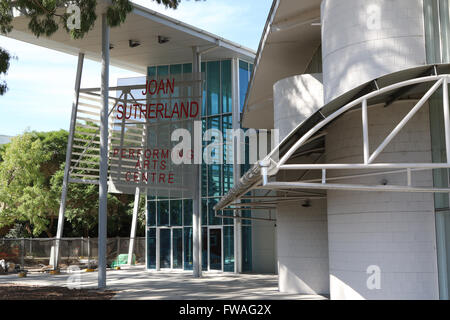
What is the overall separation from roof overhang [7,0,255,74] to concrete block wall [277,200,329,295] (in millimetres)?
12050

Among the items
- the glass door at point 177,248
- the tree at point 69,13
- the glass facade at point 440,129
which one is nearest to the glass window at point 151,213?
the glass door at point 177,248

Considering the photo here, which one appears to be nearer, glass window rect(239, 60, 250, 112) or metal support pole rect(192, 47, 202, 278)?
metal support pole rect(192, 47, 202, 278)

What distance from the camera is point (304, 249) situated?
18.7 meters

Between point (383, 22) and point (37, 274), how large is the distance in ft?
83.1

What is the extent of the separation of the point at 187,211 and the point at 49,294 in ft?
50.6

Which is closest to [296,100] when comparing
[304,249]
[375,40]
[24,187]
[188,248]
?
[375,40]

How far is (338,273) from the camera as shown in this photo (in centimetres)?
1283

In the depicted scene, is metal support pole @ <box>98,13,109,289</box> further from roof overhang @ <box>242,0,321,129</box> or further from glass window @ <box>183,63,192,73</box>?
glass window @ <box>183,63,192,73</box>

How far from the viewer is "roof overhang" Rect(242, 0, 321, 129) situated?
1661cm

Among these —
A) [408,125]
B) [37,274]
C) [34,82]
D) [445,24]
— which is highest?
[34,82]

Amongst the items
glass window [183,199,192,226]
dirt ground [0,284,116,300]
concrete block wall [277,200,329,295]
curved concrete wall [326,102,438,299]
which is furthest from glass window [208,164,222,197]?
curved concrete wall [326,102,438,299]
